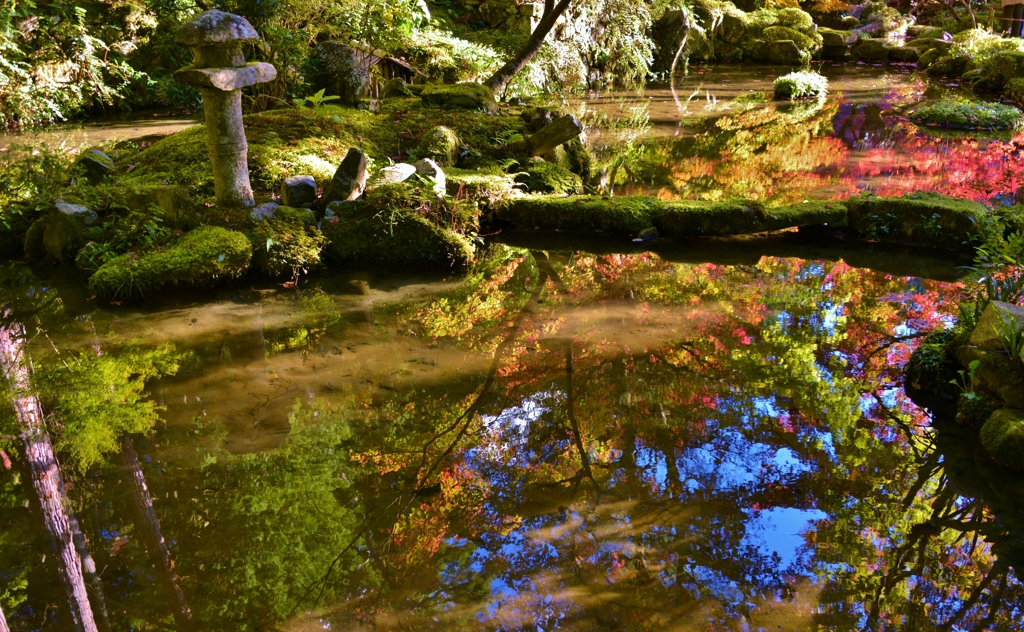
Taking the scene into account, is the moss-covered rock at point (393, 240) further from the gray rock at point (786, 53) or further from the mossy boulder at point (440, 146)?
the gray rock at point (786, 53)

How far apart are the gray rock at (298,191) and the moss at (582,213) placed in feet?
6.93

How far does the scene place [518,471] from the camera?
13.6ft

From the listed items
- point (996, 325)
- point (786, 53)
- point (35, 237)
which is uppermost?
point (786, 53)

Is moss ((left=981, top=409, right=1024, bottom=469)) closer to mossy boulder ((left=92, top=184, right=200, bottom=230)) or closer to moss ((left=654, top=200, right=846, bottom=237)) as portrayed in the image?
moss ((left=654, top=200, right=846, bottom=237))

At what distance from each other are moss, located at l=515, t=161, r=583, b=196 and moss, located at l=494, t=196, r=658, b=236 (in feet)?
1.83

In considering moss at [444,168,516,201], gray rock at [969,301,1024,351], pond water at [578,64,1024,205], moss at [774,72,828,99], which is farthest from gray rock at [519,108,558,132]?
moss at [774,72,828,99]

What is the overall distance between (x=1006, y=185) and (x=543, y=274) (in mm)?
6820

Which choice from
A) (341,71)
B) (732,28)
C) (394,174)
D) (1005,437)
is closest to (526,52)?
(341,71)

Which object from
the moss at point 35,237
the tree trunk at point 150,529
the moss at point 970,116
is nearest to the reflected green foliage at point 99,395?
the tree trunk at point 150,529

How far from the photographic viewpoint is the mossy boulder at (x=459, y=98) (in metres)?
10.6

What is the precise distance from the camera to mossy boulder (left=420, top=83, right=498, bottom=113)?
417 inches

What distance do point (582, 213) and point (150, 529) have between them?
5.59 metres

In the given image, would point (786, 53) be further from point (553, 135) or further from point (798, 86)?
point (553, 135)

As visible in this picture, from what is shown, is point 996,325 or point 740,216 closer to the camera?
point 996,325
